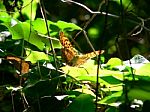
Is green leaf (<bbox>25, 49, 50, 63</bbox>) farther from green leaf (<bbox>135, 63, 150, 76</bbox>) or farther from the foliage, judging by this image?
green leaf (<bbox>135, 63, 150, 76</bbox>)

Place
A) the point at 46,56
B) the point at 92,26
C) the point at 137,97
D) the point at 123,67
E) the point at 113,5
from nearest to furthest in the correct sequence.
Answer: the point at 137,97 < the point at 123,67 < the point at 46,56 < the point at 113,5 < the point at 92,26

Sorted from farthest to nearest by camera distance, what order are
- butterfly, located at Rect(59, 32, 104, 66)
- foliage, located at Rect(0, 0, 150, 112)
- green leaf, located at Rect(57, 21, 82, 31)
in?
green leaf, located at Rect(57, 21, 82, 31), butterfly, located at Rect(59, 32, 104, 66), foliage, located at Rect(0, 0, 150, 112)

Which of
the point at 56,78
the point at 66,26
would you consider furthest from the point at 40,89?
the point at 66,26

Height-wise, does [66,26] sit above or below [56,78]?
above

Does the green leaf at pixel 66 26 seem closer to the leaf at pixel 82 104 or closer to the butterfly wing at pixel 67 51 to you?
the butterfly wing at pixel 67 51

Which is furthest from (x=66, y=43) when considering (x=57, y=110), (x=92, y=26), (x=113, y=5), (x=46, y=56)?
(x=92, y=26)

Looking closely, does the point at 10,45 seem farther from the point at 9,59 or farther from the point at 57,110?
→ the point at 57,110

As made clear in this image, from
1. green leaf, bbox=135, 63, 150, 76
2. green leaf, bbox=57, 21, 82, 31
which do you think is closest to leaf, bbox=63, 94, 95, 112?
green leaf, bbox=135, 63, 150, 76

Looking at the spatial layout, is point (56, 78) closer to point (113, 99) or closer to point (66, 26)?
point (113, 99)

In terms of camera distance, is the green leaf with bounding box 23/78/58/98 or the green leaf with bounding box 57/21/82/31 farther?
the green leaf with bounding box 57/21/82/31
